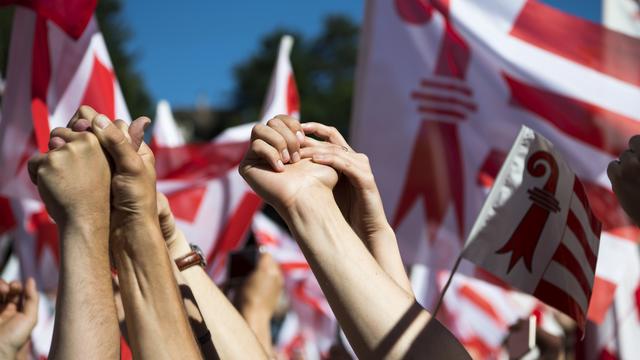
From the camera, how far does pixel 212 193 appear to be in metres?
4.88

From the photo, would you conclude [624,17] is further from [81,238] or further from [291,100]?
[81,238]

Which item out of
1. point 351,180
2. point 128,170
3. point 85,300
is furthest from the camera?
point 351,180

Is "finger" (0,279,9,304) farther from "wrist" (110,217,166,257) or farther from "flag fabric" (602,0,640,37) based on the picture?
"flag fabric" (602,0,640,37)

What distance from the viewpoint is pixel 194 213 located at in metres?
4.75

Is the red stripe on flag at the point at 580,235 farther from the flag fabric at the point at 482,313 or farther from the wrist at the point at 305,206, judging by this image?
the flag fabric at the point at 482,313

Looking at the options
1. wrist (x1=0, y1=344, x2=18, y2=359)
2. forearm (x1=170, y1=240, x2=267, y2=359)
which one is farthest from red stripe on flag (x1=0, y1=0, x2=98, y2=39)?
forearm (x1=170, y1=240, x2=267, y2=359)

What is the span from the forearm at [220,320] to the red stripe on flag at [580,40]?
7.59 ft

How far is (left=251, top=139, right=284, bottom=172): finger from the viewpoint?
5.38 ft

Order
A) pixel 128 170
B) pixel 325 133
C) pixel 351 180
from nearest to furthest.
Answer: pixel 128 170
pixel 351 180
pixel 325 133

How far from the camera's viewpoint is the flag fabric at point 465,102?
151 inches

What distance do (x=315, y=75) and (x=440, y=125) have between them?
5628 centimetres

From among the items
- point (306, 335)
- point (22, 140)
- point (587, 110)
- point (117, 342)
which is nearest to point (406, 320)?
point (117, 342)

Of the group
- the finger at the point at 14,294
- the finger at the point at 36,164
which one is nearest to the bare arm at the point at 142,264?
the finger at the point at 36,164

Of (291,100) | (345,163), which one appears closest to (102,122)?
(345,163)
